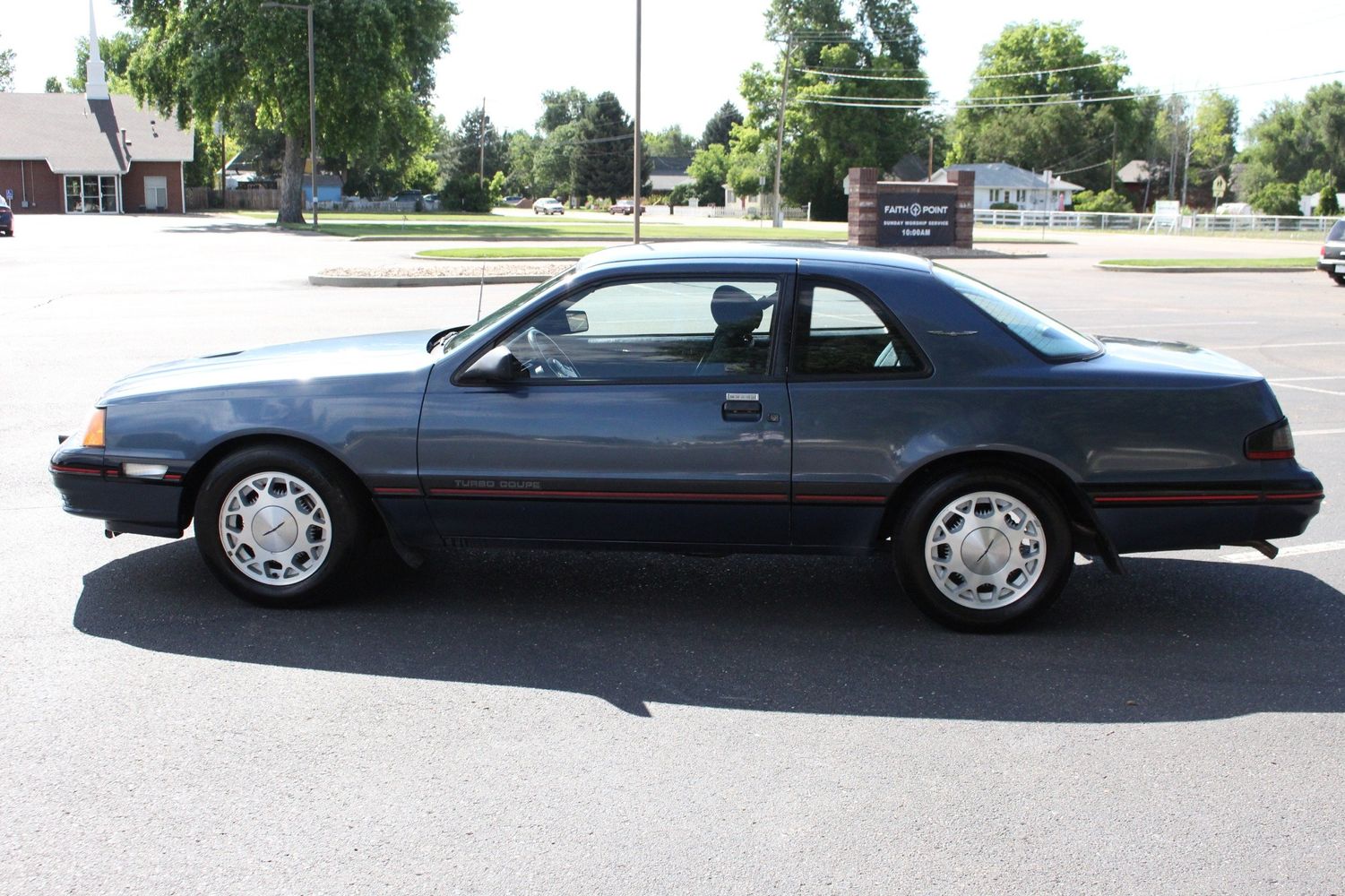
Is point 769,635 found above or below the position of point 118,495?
below

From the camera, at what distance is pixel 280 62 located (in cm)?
5153

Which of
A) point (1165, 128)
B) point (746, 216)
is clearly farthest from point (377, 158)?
point (1165, 128)

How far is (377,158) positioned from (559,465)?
187 ft

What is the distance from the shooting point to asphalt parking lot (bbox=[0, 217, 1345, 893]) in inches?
134

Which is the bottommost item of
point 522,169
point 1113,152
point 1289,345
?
point 1289,345

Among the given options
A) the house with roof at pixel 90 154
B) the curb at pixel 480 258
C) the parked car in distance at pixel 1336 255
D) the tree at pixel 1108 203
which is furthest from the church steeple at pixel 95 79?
the parked car in distance at pixel 1336 255

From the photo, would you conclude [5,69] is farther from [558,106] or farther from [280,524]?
[280,524]

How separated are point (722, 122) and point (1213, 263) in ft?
361

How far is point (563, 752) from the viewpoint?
4.07 m

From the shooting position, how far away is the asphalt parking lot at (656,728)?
342 cm

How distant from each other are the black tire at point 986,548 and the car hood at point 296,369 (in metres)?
2.13

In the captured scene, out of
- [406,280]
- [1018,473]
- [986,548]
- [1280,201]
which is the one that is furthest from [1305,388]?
[1280,201]

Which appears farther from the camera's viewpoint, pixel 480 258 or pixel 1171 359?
pixel 480 258

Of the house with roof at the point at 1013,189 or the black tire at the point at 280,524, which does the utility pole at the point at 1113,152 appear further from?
the black tire at the point at 280,524
